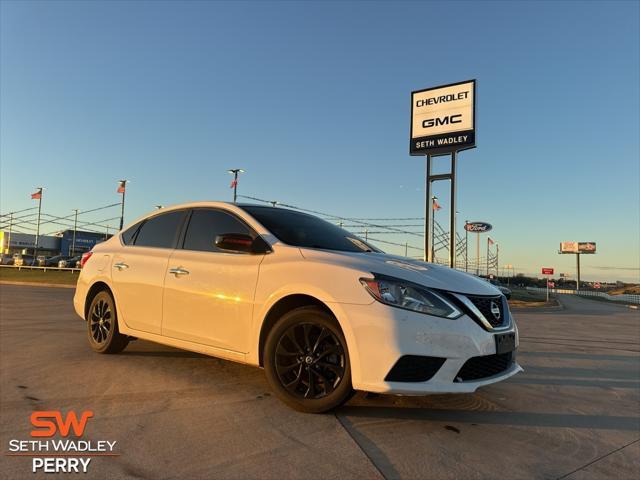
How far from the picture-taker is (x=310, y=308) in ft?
11.2

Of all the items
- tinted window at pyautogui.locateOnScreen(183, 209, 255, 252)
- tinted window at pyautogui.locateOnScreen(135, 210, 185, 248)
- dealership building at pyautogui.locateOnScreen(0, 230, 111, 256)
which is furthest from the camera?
dealership building at pyautogui.locateOnScreen(0, 230, 111, 256)

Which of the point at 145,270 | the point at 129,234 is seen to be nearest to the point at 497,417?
the point at 145,270

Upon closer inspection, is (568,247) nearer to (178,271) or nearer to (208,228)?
(208,228)

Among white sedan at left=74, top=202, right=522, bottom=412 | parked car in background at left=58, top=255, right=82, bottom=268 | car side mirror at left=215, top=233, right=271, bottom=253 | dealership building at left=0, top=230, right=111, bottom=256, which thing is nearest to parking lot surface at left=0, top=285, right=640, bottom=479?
white sedan at left=74, top=202, right=522, bottom=412

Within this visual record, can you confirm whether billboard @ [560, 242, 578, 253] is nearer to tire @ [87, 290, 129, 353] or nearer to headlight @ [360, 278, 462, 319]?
tire @ [87, 290, 129, 353]

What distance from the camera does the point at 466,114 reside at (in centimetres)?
1958

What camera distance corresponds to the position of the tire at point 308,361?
3.25 meters

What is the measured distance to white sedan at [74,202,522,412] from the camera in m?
3.06

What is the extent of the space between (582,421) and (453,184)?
16316 mm

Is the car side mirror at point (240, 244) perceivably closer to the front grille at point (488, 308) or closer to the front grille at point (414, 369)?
the front grille at point (414, 369)

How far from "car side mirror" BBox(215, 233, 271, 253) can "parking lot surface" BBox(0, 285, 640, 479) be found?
4.07 ft

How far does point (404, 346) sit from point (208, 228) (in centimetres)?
240

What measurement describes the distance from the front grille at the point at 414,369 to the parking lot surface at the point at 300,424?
39 centimetres

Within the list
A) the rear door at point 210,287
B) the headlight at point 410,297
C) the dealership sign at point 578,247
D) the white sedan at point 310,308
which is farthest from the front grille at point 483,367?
the dealership sign at point 578,247
